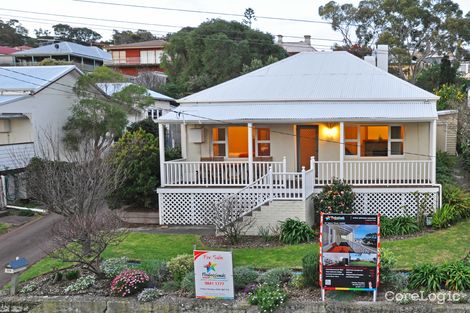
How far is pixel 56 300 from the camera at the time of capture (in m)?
9.83

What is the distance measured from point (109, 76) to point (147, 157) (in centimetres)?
1119

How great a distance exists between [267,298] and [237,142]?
10435mm

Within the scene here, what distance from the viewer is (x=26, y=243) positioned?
14812 mm

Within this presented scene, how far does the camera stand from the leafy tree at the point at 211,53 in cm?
4572

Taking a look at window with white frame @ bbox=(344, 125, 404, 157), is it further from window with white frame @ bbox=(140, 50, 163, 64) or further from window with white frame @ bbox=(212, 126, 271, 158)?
window with white frame @ bbox=(140, 50, 163, 64)

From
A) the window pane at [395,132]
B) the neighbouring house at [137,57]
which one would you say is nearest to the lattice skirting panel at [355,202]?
the window pane at [395,132]

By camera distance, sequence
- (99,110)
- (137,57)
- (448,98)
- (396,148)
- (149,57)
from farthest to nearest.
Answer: (137,57) → (149,57) → (448,98) → (99,110) → (396,148)

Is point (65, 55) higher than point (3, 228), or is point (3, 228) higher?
point (65, 55)

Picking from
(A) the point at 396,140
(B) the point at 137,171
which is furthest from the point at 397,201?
(B) the point at 137,171

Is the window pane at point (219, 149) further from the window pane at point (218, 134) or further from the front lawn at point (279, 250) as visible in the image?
the front lawn at point (279, 250)

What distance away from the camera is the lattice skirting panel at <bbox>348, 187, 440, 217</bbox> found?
610 inches

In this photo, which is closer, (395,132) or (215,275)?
(215,275)

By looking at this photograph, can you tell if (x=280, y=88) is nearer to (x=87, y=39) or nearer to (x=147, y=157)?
(x=147, y=157)

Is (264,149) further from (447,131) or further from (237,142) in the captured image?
(447,131)
